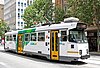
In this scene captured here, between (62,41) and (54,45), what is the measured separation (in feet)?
3.21

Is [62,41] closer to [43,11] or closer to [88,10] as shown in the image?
[88,10]

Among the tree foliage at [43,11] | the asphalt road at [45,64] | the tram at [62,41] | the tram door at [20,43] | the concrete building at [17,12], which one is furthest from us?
the concrete building at [17,12]

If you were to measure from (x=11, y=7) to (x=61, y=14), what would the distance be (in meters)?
78.7

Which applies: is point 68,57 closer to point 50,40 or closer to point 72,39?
point 72,39

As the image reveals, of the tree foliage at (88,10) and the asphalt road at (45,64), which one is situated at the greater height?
the tree foliage at (88,10)

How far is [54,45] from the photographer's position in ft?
65.0

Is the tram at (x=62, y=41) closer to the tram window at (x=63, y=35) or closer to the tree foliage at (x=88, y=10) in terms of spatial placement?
the tram window at (x=63, y=35)

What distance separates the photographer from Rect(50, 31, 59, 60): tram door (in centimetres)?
1948

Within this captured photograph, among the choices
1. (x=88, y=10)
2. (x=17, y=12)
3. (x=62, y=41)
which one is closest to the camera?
(x=62, y=41)

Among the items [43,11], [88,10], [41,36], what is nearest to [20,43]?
[41,36]

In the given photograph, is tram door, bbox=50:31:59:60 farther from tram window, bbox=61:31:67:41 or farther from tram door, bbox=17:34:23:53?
tram door, bbox=17:34:23:53

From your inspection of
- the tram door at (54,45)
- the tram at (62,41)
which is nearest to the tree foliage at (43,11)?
the tram at (62,41)

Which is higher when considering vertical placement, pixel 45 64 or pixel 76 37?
pixel 76 37

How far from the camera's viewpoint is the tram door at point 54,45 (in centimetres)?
1948
